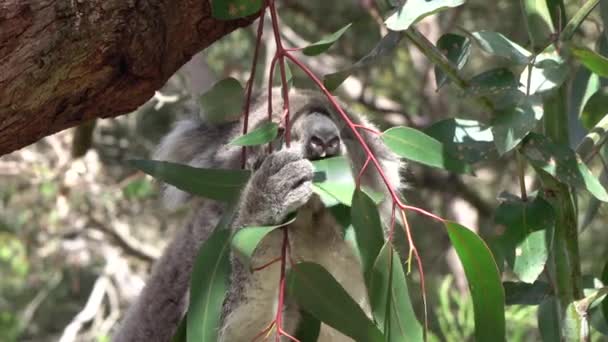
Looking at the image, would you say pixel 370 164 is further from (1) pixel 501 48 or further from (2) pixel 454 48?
(1) pixel 501 48

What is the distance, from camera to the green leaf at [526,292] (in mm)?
→ 1741

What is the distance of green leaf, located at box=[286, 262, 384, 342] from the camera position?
1393 millimetres

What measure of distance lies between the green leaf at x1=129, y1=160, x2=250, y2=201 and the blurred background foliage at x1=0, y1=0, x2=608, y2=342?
1.15 metres

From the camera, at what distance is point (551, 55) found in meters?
1.46

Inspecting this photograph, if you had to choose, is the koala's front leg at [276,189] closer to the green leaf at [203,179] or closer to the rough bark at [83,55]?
the green leaf at [203,179]

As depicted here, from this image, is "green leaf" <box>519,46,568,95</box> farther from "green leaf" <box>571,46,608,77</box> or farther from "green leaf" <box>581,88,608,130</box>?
"green leaf" <box>581,88,608,130</box>

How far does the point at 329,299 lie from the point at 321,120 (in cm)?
48

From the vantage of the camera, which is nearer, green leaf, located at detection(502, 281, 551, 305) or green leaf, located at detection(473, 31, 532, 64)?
green leaf, located at detection(473, 31, 532, 64)

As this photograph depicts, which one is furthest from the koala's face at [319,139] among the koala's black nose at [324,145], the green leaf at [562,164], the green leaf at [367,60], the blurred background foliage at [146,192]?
the blurred background foliage at [146,192]

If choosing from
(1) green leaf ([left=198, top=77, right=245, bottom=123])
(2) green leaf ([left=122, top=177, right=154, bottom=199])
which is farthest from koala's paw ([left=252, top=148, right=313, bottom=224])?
(2) green leaf ([left=122, top=177, right=154, bottom=199])

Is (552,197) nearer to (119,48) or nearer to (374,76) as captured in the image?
(119,48)

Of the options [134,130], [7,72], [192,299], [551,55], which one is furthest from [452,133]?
[134,130]

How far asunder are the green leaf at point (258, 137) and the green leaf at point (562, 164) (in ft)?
1.50

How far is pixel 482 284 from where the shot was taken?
1.39 m
